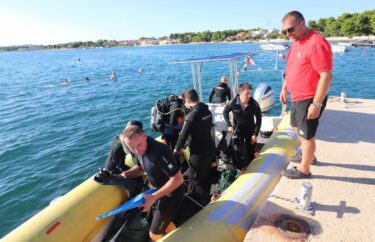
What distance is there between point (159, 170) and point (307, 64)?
2022mm

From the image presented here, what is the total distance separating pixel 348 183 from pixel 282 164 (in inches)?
38.3

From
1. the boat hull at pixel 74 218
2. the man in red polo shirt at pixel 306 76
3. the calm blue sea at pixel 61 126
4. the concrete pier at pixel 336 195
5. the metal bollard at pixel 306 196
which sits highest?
the man in red polo shirt at pixel 306 76

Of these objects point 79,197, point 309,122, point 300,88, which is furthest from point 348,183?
point 79,197

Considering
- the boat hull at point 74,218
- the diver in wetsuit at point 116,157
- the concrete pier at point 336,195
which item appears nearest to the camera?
the concrete pier at point 336,195

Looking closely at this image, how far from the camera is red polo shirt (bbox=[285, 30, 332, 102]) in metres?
2.88

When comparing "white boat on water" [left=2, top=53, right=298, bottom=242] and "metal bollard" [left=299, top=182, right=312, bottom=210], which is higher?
"metal bollard" [left=299, top=182, right=312, bottom=210]

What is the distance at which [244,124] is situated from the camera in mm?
4746

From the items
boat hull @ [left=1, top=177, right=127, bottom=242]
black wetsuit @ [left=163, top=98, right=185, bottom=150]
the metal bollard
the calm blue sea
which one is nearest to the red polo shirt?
the metal bollard

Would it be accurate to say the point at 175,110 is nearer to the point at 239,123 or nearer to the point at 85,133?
the point at 239,123

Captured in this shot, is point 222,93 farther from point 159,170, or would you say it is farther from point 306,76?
point 159,170

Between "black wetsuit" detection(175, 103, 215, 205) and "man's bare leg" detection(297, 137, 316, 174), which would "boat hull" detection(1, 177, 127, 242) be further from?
"man's bare leg" detection(297, 137, 316, 174)

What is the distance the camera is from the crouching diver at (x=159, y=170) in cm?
265

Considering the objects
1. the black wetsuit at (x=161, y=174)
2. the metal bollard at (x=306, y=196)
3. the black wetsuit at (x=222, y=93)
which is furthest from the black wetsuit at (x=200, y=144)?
the black wetsuit at (x=222, y=93)

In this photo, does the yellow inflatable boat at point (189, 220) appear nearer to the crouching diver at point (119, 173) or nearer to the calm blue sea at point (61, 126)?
the crouching diver at point (119, 173)
